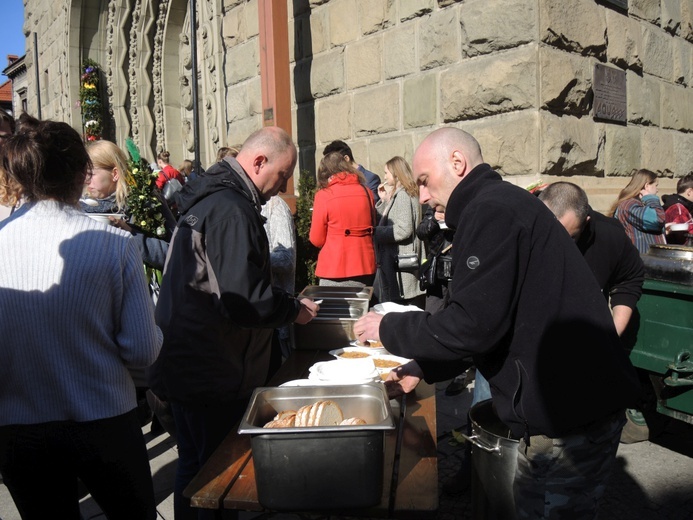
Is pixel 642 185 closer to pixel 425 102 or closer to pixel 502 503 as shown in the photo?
pixel 425 102

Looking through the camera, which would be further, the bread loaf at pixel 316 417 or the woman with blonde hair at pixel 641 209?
the woman with blonde hair at pixel 641 209

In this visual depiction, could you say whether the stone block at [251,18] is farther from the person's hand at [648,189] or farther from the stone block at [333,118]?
the person's hand at [648,189]

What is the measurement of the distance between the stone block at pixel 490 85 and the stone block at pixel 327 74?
5.05ft

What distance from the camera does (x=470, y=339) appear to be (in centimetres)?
172

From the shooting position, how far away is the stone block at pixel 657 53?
223 inches

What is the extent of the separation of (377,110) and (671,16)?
11.1ft

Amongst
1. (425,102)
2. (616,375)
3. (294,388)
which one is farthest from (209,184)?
(425,102)

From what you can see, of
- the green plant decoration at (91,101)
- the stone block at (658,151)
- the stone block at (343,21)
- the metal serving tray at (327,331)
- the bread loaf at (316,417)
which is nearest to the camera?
the bread loaf at (316,417)

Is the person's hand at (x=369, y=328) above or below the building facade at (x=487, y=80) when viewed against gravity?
below

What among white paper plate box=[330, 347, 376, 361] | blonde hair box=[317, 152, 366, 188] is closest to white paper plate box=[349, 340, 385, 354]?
white paper plate box=[330, 347, 376, 361]

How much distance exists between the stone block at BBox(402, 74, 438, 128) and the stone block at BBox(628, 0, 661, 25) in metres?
2.09

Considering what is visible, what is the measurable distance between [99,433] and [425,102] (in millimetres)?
4209

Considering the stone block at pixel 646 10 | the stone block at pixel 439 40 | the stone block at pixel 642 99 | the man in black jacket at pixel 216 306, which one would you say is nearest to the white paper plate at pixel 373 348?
the man in black jacket at pixel 216 306

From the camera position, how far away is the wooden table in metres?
1.53
